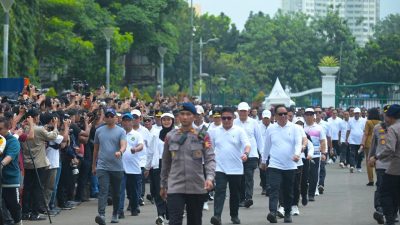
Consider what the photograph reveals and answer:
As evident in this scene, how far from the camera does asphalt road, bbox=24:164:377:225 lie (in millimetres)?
19812

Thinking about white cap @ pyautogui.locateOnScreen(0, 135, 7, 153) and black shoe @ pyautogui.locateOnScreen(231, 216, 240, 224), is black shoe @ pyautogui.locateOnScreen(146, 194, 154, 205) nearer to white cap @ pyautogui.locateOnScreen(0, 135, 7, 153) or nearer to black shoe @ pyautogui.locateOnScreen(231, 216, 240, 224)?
black shoe @ pyautogui.locateOnScreen(231, 216, 240, 224)

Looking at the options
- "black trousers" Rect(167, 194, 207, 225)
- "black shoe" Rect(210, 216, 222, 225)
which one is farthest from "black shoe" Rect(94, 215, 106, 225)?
"black trousers" Rect(167, 194, 207, 225)

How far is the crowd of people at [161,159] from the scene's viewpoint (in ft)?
46.2

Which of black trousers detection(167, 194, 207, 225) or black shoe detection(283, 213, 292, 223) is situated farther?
black shoe detection(283, 213, 292, 223)

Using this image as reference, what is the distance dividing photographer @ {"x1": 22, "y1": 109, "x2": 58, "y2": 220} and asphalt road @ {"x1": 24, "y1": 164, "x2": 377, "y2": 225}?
0.42 metres

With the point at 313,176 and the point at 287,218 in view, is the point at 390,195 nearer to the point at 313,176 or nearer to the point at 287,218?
the point at 287,218

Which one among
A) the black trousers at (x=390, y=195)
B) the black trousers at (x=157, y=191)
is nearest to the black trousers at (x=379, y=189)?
the black trousers at (x=390, y=195)

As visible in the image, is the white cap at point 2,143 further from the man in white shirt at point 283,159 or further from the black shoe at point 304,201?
the black shoe at point 304,201

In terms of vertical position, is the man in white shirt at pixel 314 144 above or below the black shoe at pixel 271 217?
above

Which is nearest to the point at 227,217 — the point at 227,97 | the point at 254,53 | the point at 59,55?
the point at 59,55

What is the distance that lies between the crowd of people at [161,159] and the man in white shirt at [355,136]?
1011cm

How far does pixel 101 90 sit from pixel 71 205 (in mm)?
8157

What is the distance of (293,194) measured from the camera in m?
20.4

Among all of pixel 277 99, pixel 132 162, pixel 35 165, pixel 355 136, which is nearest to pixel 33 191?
pixel 35 165
